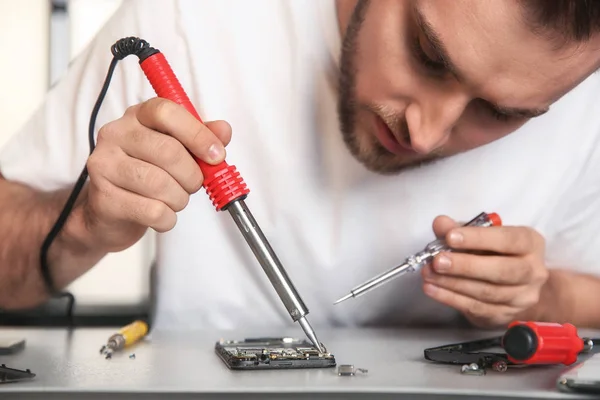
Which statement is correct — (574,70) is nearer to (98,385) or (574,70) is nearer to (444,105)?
(444,105)

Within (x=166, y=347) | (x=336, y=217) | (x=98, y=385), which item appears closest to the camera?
(x=98, y=385)

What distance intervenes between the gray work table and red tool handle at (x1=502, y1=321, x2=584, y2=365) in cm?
1

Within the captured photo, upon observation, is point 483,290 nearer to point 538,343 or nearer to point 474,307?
point 474,307

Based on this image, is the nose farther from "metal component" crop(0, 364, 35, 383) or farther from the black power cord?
"metal component" crop(0, 364, 35, 383)

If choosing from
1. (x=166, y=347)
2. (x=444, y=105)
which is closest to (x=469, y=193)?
(x=444, y=105)

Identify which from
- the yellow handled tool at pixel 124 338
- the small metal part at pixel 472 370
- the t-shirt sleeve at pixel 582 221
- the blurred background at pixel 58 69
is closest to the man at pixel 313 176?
the t-shirt sleeve at pixel 582 221

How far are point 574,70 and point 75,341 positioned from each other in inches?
23.0

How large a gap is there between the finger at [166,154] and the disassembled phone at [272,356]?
0.51 feet

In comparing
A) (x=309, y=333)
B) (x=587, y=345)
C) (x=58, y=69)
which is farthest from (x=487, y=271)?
(x=58, y=69)

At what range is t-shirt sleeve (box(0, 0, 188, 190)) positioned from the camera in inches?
37.6

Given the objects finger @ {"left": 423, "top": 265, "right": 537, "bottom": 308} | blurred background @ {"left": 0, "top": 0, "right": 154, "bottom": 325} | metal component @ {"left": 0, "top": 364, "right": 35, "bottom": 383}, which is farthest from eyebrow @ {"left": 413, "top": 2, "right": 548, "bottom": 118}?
blurred background @ {"left": 0, "top": 0, "right": 154, "bottom": 325}

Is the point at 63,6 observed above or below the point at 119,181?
above

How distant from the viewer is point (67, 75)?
1.02 metres

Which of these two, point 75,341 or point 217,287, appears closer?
point 75,341
